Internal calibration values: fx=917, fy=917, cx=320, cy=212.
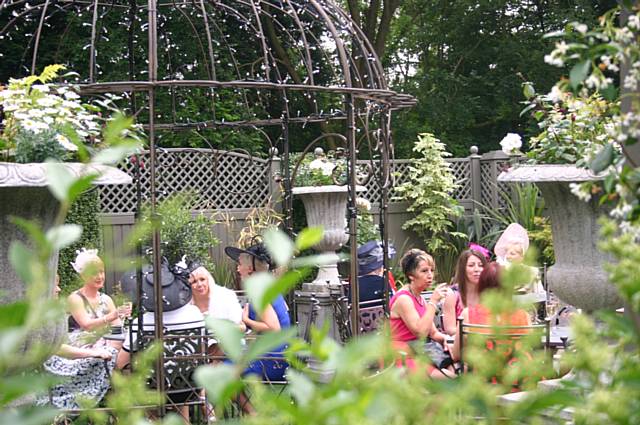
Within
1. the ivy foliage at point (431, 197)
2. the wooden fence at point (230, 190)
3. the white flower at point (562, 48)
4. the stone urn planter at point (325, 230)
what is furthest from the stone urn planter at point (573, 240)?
the ivy foliage at point (431, 197)

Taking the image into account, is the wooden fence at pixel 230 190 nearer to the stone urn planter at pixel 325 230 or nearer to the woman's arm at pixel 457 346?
the stone urn planter at pixel 325 230

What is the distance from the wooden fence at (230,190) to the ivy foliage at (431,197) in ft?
0.56

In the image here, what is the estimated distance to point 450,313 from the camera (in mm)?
4930

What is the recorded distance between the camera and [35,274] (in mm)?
612

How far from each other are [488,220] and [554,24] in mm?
4068

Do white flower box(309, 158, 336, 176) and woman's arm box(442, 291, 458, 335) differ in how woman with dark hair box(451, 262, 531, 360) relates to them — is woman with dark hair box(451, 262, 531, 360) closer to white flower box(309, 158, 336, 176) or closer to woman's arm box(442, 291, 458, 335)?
woman's arm box(442, 291, 458, 335)

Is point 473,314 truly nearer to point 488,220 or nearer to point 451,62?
point 488,220

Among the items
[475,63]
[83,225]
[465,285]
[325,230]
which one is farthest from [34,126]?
[475,63]

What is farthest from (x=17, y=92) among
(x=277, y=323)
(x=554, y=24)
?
(x=554, y=24)

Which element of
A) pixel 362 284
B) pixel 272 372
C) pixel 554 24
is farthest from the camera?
pixel 554 24

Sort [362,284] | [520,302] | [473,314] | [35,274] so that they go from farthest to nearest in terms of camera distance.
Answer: [362,284] → [473,314] → [520,302] → [35,274]

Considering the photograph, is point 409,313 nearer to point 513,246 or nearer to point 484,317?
point 484,317

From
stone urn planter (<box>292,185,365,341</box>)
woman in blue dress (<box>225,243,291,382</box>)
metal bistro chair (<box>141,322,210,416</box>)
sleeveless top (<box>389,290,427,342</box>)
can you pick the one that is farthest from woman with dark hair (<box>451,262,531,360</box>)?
stone urn planter (<box>292,185,365,341</box>)

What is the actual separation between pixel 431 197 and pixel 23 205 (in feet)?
26.2
